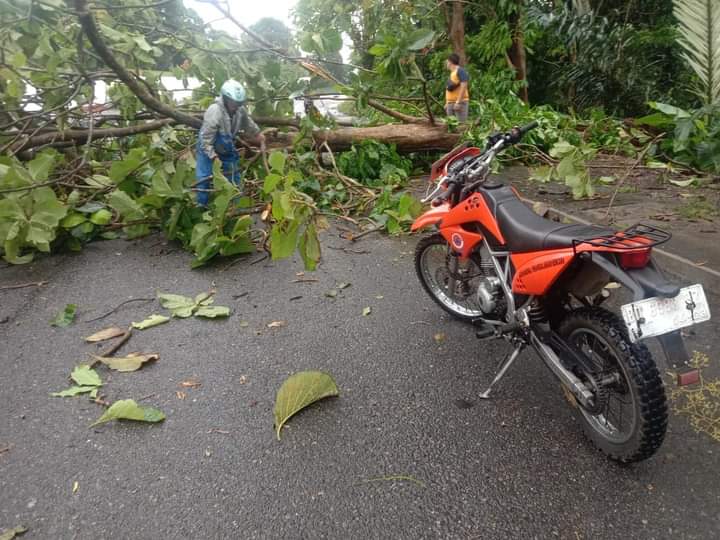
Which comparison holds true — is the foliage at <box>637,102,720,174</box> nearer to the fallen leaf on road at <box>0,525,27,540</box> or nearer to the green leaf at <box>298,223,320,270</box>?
the green leaf at <box>298,223,320,270</box>

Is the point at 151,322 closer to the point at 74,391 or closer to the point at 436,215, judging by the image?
the point at 74,391

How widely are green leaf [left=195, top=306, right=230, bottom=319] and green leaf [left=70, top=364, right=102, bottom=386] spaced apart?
0.82 meters

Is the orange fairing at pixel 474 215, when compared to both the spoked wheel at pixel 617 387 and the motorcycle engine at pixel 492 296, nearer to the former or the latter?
the motorcycle engine at pixel 492 296

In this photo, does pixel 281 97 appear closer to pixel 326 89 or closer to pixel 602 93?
pixel 326 89

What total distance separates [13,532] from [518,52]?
12754mm

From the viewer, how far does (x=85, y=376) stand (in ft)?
9.14

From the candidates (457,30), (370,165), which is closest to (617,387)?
(370,165)

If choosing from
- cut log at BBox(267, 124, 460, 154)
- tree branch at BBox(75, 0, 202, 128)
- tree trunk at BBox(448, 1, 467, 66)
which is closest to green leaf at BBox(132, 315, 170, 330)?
tree branch at BBox(75, 0, 202, 128)

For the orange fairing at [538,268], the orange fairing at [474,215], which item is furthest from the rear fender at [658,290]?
the orange fairing at [474,215]

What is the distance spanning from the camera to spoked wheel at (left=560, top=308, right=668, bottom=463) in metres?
1.77

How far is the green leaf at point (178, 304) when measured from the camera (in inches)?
138

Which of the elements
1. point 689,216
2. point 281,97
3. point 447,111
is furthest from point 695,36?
point 281,97

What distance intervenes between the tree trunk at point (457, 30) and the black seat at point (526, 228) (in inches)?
359

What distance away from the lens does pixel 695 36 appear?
583cm
